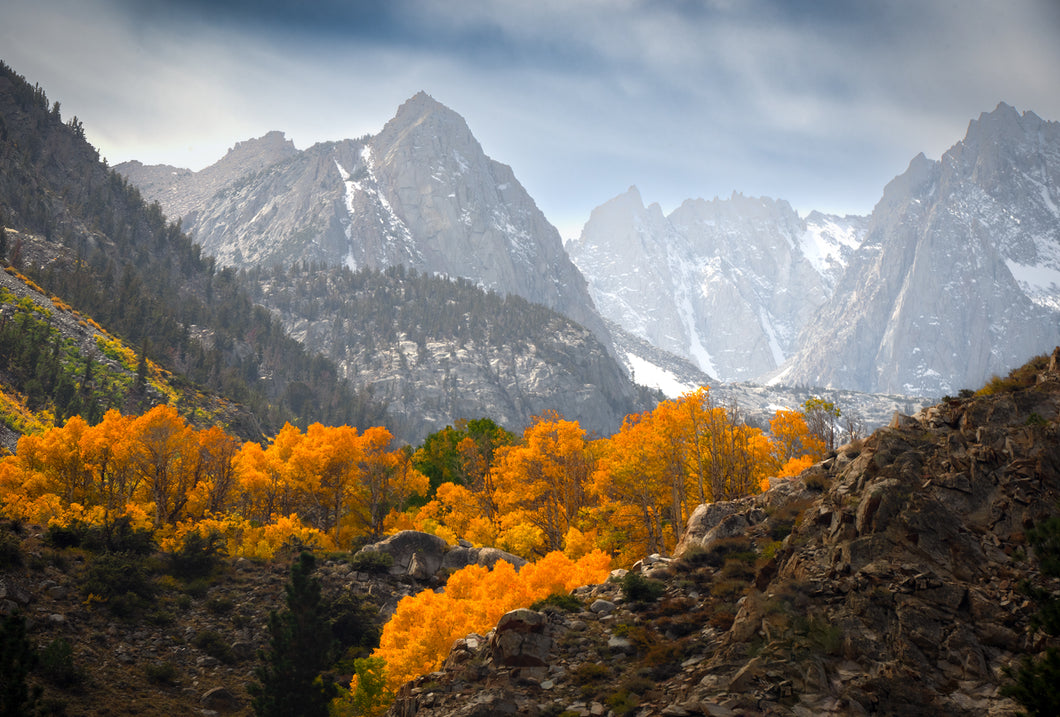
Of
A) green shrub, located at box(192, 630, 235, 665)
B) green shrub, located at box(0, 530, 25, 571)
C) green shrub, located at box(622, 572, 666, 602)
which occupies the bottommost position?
green shrub, located at box(622, 572, 666, 602)

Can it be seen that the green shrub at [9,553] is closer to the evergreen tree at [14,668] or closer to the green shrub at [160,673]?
the green shrub at [160,673]

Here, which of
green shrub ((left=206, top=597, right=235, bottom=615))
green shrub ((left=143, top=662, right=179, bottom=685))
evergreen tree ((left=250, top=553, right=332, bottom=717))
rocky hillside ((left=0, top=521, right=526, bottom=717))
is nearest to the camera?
evergreen tree ((left=250, top=553, right=332, bottom=717))

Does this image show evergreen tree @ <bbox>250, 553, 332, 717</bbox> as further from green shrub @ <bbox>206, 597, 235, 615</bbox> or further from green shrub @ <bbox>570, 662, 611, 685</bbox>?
green shrub @ <bbox>570, 662, 611, 685</bbox>

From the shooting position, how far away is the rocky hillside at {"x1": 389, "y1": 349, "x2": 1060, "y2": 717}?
1922 cm

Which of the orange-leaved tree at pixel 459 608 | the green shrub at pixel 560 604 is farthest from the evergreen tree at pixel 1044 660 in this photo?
the orange-leaved tree at pixel 459 608

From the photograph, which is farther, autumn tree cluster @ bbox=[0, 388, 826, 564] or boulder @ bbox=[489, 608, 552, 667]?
autumn tree cluster @ bbox=[0, 388, 826, 564]

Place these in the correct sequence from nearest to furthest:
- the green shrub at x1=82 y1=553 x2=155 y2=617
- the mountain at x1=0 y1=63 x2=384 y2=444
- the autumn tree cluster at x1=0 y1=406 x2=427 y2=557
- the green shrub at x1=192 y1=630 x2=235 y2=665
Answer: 1. the green shrub at x1=82 y1=553 x2=155 y2=617
2. the green shrub at x1=192 y1=630 x2=235 y2=665
3. the autumn tree cluster at x1=0 y1=406 x2=427 y2=557
4. the mountain at x1=0 y1=63 x2=384 y2=444

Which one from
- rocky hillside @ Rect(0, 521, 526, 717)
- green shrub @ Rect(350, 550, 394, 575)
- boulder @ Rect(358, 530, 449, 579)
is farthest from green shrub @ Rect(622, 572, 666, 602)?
green shrub @ Rect(350, 550, 394, 575)

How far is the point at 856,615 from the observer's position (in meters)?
21.0

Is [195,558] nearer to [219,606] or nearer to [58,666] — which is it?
[219,606]

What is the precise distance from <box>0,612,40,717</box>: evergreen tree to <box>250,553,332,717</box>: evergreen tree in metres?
11.7

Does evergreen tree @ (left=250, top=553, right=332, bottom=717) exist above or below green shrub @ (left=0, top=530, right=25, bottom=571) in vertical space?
below

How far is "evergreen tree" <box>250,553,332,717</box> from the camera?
34219 millimetres

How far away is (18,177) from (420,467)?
516 ft
